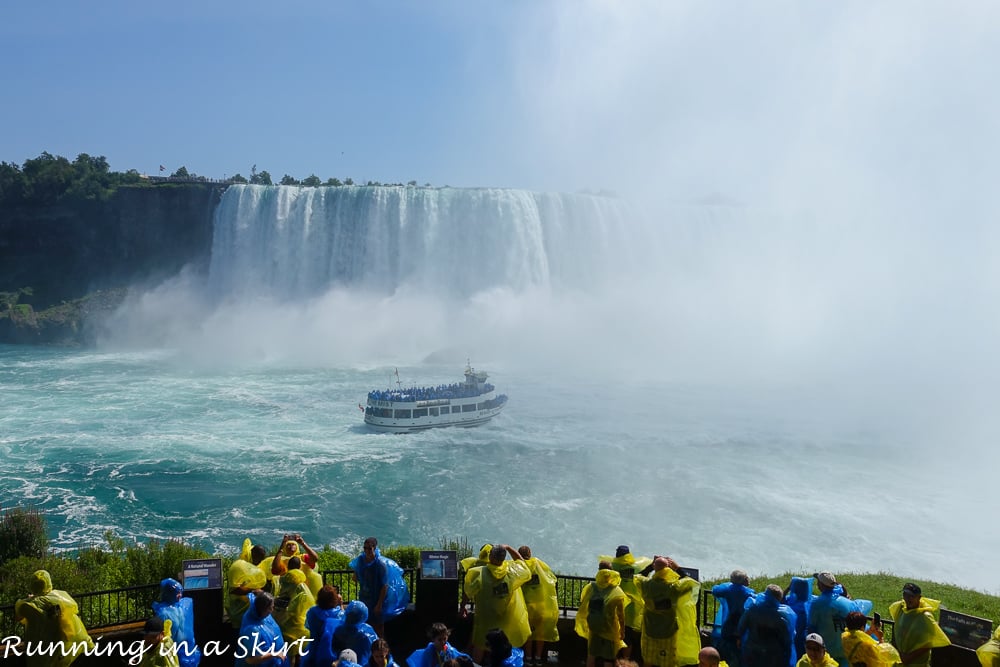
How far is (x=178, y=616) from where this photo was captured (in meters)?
5.73

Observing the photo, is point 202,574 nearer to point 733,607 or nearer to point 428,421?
point 733,607

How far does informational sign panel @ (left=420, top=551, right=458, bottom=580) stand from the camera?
7.53m

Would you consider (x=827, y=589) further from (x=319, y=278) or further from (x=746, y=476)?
(x=319, y=278)

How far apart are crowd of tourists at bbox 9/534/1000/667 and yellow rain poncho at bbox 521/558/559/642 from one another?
0.04 feet

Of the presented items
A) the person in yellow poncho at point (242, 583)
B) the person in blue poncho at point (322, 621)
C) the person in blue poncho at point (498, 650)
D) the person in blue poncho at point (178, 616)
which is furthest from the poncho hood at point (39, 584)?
the person in blue poncho at point (498, 650)

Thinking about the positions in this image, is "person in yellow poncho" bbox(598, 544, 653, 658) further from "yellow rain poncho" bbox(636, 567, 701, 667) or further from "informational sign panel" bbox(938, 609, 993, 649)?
"informational sign panel" bbox(938, 609, 993, 649)

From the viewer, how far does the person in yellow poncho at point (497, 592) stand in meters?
6.36

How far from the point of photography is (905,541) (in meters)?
19.2

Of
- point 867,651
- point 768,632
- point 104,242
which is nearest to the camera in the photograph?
point 867,651

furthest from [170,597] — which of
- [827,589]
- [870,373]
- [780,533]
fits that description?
[870,373]

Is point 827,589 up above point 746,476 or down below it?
above

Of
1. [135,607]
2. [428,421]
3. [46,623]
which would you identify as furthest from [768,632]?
[428,421]

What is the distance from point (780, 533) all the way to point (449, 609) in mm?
14351

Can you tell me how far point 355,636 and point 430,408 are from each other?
2472 cm
